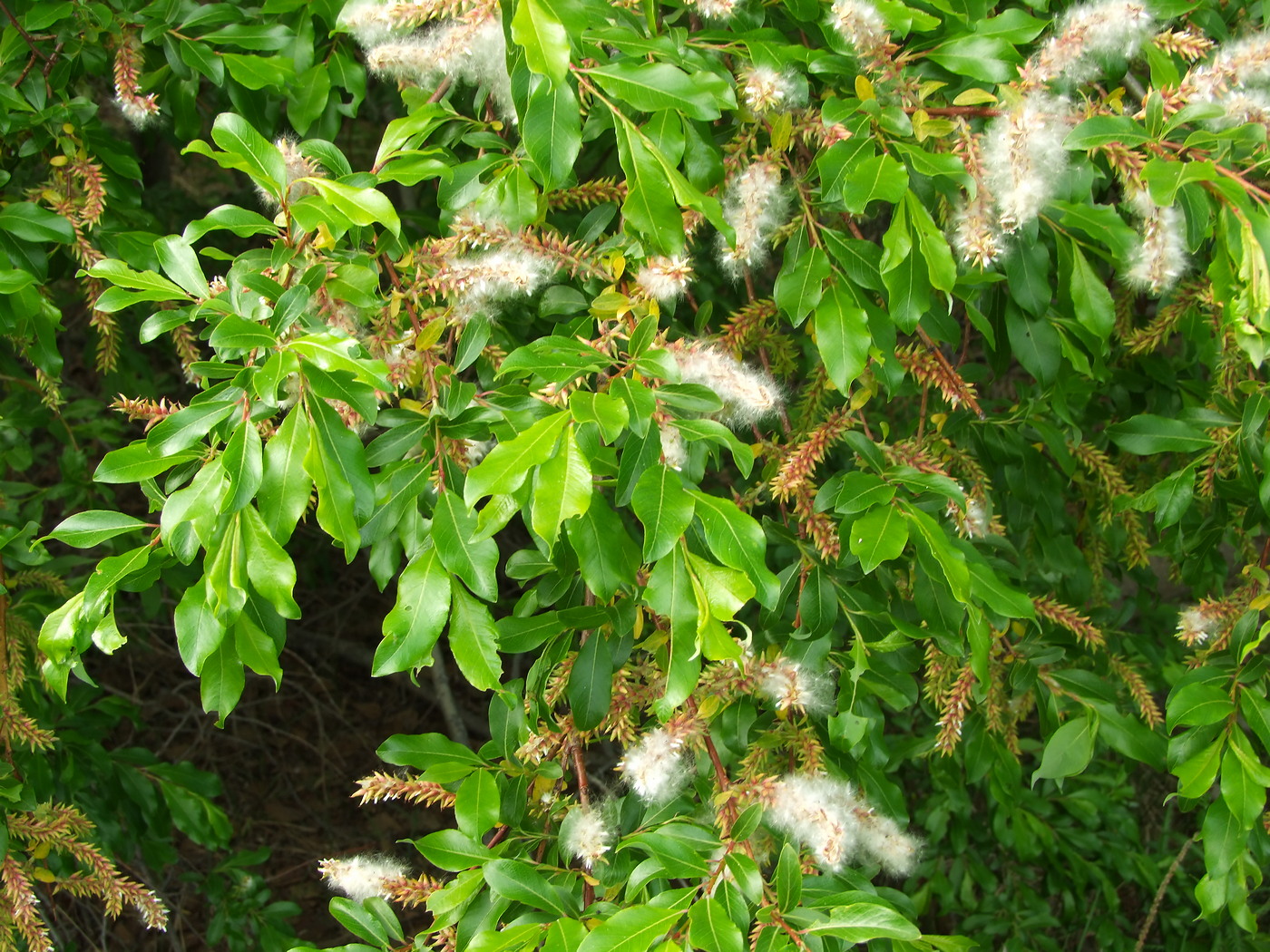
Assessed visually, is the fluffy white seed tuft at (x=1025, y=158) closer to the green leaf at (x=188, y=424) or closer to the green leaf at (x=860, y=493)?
the green leaf at (x=860, y=493)

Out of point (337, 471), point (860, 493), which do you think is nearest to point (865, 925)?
point (860, 493)

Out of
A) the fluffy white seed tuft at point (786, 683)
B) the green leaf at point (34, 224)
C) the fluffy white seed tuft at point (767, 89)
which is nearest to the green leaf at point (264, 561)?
the fluffy white seed tuft at point (786, 683)

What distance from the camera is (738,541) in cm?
107

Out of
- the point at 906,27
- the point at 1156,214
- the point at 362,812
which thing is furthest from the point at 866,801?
the point at 362,812

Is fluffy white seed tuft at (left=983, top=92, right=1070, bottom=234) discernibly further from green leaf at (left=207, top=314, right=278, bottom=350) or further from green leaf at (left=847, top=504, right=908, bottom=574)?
Answer: green leaf at (left=207, top=314, right=278, bottom=350)

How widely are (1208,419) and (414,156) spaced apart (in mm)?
1149

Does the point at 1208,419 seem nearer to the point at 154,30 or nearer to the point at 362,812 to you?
the point at 154,30

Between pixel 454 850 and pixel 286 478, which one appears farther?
pixel 454 850

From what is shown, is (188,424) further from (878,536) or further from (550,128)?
(878,536)

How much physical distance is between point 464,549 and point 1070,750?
3.22ft

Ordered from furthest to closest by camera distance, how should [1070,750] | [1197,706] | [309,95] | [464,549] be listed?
[309,95] → [1070,750] → [1197,706] → [464,549]

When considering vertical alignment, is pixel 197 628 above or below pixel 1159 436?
above

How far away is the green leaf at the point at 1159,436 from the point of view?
5.21 feet

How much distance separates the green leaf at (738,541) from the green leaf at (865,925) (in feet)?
1.12
